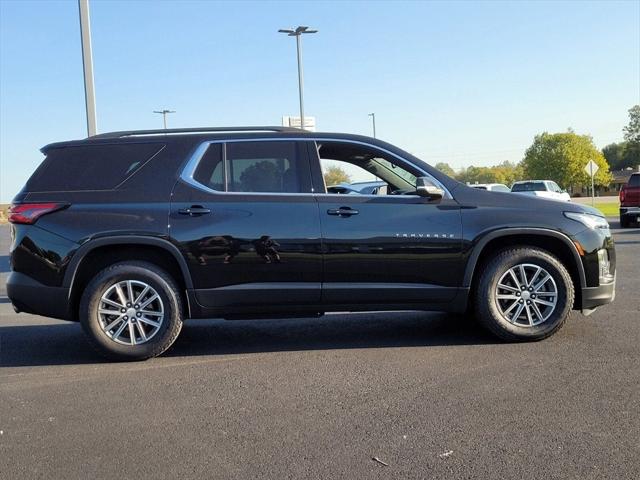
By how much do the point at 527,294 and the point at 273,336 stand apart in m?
2.46

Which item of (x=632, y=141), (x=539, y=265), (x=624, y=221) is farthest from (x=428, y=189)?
(x=632, y=141)

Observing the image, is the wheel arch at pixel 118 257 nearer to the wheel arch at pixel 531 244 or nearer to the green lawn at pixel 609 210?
the wheel arch at pixel 531 244

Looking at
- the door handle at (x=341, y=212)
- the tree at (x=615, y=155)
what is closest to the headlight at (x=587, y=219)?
the door handle at (x=341, y=212)

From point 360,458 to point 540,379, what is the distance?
5.92 feet

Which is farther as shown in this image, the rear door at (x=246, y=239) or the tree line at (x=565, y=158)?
the tree line at (x=565, y=158)

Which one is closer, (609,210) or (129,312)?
(129,312)

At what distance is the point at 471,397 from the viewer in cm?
404

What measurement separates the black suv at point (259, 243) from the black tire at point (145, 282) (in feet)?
0.04

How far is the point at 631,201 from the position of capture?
1903cm

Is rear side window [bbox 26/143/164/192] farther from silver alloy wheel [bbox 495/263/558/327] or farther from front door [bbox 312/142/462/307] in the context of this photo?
silver alloy wheel [bbox 495/263/558/327]

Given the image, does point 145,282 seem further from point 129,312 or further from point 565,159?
point 565,159

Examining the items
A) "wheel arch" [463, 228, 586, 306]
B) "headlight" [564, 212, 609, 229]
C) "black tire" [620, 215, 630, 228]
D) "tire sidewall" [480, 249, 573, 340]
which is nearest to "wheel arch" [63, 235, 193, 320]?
"wheel arch" [463, 228, 586, 306]

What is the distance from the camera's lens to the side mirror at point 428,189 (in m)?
5.07

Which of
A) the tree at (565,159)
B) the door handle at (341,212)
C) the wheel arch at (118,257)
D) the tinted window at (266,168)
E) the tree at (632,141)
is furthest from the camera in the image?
the tree at (632,141)
